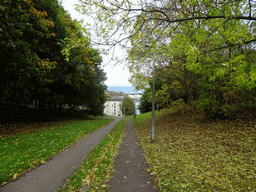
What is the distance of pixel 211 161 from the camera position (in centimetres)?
567

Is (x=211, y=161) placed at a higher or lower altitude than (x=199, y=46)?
lower

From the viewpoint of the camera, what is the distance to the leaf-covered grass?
4074mm

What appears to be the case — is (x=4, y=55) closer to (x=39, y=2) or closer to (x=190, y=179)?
(x=39, y=2)

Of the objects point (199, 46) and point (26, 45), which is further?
point (26, 45)

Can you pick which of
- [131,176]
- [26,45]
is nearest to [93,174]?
[131,176]

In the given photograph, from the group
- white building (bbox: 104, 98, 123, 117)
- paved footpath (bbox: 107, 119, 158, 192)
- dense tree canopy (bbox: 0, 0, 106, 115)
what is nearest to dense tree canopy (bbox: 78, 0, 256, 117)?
dense tree canopy (bbox: 0, 0, 106, 115)

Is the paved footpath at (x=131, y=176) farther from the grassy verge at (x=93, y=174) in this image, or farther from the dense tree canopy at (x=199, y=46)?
the dense tree canopy at (x=199, y=46)

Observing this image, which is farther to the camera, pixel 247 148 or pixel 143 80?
pixel 143 80

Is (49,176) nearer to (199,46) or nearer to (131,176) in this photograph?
(131,176)

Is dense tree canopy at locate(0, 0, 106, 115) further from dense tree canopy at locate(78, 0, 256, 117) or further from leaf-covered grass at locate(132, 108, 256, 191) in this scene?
leaf-covered grass at locate(132, 108, 256, 191)

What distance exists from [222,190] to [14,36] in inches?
461

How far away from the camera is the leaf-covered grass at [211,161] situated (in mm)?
4074

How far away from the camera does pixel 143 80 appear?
14.9 m

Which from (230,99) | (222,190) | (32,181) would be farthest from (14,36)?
(230,99)
